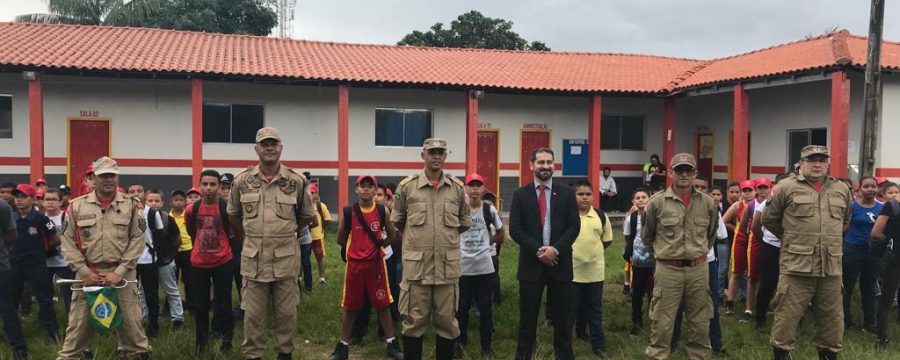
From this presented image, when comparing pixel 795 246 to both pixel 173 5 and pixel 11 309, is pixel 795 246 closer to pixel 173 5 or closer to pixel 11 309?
pixel 11 309

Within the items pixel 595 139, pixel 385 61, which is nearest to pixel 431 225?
pixel 595 139

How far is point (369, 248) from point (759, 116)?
12777 mm

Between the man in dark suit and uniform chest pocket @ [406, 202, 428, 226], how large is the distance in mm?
776

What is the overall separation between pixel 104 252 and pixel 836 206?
5.74m

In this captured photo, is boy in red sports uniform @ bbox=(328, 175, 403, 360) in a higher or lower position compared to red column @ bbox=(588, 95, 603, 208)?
lower

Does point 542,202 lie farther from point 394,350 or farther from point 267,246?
point 267,246

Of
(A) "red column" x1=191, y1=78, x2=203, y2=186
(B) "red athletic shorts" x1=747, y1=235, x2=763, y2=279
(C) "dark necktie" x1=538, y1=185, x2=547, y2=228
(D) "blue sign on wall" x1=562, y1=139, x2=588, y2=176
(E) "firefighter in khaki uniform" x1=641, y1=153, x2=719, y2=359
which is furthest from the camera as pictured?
(D) "blue sign on wall" x1=562, y1=139, x2=588, y2=176

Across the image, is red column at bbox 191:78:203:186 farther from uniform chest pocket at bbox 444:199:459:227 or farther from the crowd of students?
uniform chest pocket at bbox 444:199:459:227

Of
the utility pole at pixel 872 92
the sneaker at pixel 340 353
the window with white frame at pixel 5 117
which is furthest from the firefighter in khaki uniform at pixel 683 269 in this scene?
the window with white frame at pixel 5 117

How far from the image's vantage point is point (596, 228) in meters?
5.91

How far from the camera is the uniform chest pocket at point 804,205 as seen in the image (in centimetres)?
507

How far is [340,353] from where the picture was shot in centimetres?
554

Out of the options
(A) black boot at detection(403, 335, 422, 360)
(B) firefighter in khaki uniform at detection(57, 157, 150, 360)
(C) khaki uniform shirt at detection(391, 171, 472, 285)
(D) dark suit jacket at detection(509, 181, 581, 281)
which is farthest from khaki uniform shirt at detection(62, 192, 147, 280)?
(D) dark suit jacket at detection(509, 181, 581, 281)

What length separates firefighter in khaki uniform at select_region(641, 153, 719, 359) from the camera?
495cm
